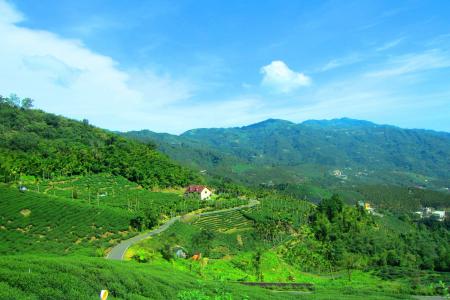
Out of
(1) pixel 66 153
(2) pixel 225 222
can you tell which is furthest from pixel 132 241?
(1) pixel 66 153

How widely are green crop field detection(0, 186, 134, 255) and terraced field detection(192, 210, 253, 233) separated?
14850 millimetres

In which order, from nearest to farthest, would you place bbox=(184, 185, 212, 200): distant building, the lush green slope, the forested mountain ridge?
the lush green slope < the forested mountain ridge < bbox=(184, 185, 212, 200): distant building

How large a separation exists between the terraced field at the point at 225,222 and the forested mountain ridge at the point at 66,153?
19405 millimetres

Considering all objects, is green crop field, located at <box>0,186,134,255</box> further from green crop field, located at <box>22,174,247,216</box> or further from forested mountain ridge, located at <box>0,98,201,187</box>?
forested mountain ridge, located at <box>0,98,201,187</box>

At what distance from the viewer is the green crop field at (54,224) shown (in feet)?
138

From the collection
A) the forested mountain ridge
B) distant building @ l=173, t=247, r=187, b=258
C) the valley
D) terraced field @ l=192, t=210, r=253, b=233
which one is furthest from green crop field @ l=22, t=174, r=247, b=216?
distant building @ l=173, t=247, r=187, b=258

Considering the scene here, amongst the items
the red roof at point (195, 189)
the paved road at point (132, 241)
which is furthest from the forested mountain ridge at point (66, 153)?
the paved road at point (132, 241)

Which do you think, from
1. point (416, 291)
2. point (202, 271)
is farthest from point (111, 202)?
point (416, 291)

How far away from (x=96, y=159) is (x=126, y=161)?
262 inches

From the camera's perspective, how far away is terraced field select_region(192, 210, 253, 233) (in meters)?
67.2

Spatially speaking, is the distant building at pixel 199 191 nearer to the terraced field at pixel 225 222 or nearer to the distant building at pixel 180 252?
the terraced field at pixel 225 222

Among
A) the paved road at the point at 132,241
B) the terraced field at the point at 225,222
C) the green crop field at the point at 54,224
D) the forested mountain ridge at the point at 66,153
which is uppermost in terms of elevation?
the forested mountain ridge at the point at 66,153

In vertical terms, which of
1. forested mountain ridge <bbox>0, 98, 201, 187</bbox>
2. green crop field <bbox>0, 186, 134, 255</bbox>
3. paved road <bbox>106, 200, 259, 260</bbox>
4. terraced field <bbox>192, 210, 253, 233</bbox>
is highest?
forested mountain ridge <bbox>0, 98, 201, 187</bbox>

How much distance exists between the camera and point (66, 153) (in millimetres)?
86875
